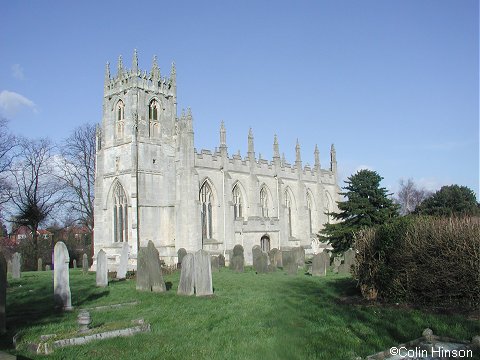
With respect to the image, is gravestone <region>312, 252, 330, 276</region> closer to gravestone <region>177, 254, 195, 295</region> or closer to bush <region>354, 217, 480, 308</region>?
gravestone <region>177, 254, 195, 295</region>

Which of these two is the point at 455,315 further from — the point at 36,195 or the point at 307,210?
the point at 36,195

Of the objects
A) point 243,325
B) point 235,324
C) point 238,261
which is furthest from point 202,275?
point 238,261

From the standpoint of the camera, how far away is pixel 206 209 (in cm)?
3678

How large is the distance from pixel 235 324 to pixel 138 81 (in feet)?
90.4

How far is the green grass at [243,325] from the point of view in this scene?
816 cm

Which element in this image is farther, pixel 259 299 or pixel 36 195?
pixel 36 195

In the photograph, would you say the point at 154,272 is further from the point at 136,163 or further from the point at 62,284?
the point at 136,163

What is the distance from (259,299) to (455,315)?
5.45m

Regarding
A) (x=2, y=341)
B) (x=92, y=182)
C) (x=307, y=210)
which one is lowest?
(x=2, y=341)

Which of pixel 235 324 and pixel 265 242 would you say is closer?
pixel 235 324

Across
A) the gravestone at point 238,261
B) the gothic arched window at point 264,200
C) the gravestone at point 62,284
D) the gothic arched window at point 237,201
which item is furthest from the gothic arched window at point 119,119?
the gravestone at point 62,284

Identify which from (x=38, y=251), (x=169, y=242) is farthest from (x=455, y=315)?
(x=38, y=251)

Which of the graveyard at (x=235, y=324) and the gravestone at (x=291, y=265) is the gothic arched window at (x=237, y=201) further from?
the graveyard at (x=235, y=324)

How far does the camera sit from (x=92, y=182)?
4506 centimetres
